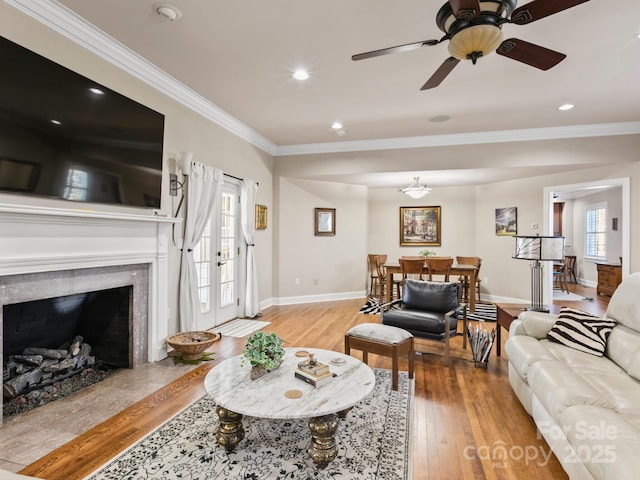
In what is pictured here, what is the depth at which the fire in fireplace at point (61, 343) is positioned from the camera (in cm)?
259

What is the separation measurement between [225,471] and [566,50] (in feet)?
13.6

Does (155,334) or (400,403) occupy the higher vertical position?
(155,334)

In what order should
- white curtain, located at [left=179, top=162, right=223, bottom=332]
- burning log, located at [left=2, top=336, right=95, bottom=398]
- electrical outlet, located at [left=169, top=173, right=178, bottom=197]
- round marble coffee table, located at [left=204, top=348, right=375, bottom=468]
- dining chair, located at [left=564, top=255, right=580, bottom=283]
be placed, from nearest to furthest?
round marble coffee table, located at [left=204, top=348, right=375, bottom=468] → burning log, located at [left=2, top=336, right=95, bottom=398] → electrical outlet, located at [left=169, top=173, right=178, bottom=197] → white curtain, located at [left=179, top=162, right=223, bottom=332] → dining chair, located at [left=564, top=255, right=580, bottom=283]

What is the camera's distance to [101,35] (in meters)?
2.82

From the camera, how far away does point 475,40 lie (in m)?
1.92

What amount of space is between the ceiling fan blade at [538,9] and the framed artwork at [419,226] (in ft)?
19.3

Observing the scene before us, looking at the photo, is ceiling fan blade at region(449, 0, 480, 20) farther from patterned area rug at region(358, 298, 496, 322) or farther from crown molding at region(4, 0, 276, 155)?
patterned area rug at region(358, 298, 496, 322)

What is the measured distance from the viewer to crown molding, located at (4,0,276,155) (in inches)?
96.5

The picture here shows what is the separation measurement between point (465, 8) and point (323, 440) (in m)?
2.39

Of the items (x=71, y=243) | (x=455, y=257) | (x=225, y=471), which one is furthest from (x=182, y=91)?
(x=455, y=257)

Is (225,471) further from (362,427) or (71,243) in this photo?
(71,243)

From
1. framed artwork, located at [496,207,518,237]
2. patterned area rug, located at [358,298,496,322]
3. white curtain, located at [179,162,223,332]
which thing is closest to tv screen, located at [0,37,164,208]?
white curtain, located at [179,162,223,332]

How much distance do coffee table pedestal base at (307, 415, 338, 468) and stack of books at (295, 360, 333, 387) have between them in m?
0.24

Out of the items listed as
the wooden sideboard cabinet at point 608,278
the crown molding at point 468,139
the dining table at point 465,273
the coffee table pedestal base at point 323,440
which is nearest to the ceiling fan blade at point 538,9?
the coffee table pedestal base at point 323,440
